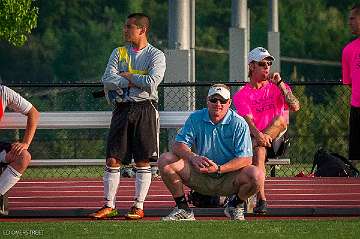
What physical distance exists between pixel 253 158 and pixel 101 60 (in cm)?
5873

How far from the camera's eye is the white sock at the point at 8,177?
1806 centimetres

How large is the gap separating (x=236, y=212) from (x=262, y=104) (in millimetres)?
1736

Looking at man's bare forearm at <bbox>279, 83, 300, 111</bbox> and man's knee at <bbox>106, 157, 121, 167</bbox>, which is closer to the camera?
man's knee at <bbox>106, 157, 121, 167</bbox>

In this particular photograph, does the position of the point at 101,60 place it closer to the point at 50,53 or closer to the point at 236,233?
the point at 50,53

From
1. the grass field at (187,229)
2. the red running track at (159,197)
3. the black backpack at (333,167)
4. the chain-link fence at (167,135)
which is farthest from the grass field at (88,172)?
the grass field at (187,229)

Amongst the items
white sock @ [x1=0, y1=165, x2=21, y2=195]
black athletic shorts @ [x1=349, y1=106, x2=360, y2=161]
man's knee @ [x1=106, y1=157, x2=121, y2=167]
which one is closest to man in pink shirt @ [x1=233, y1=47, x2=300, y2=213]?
black athletic shorts @ [x1=349, y1=106, x2=360, y2=161]

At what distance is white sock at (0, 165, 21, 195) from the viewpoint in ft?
59.3

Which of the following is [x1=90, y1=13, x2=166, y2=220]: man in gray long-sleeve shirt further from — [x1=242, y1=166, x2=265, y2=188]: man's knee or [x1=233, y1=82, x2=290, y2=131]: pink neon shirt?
[x1=242, y1=166, x2=265, y2=188]: man's knee

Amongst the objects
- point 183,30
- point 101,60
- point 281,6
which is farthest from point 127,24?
point 281,6

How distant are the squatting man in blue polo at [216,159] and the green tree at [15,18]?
16.8 metres

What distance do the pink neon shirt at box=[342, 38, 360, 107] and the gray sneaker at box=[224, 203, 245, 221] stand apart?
1.74 meters

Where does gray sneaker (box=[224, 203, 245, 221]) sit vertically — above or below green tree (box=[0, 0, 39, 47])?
below

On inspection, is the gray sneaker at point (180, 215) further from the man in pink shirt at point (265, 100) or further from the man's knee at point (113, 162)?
the man in pink shirt at point (265, 100)

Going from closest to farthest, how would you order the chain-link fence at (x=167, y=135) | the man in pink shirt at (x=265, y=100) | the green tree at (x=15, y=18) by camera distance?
the man in pink shirt at (x=265, y=100), the chain-link fence at (x=167, y=135), the green tree at (x=15, y=18)
